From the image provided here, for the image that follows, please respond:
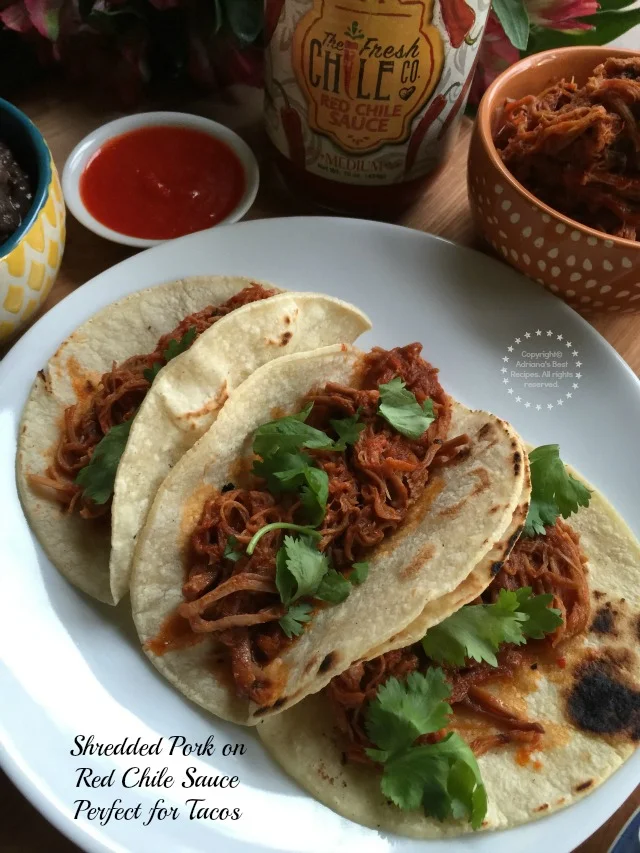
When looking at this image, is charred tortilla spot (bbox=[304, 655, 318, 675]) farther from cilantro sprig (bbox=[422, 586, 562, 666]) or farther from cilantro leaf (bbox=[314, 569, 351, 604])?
→ cilantro sprig (bbox=[422, 586, 562, 666])

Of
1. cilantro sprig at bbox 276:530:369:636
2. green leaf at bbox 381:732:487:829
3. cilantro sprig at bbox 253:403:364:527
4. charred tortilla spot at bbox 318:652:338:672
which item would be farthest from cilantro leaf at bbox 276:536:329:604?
green leaf at bbox 381:732:487:829

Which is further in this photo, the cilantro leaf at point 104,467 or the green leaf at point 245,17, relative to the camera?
the green leaf at point 245,17

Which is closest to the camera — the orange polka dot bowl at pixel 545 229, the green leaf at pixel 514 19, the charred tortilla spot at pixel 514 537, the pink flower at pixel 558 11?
the charred tortilla spot at pixel 514 537

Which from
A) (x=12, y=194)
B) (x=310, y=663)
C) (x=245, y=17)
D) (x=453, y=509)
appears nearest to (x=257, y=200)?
(x=245, y=17)

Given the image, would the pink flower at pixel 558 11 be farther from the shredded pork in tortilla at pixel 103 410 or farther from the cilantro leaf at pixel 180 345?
the cilantro leaf at pixel 180 345

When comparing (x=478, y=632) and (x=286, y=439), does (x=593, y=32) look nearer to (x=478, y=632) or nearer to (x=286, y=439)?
(x=286, y=439)

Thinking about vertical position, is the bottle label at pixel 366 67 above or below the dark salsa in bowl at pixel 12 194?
above

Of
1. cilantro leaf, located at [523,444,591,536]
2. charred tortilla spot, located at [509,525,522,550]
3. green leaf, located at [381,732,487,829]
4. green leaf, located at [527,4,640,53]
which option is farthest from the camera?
green leaf, located at [527,4,640,53]

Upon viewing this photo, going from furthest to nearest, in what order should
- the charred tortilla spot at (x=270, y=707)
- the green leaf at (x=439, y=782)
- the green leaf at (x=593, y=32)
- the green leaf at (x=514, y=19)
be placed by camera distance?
the green leaf at (x=593, y=32), the green leaf at (x=514, y=19), the charred tortilla spot at (x=270, y=707), the green leaf at (x=439, y=782)

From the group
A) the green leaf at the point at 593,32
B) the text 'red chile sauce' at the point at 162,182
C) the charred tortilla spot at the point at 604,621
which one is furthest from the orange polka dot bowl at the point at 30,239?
the green leaf at the point at 593,32
